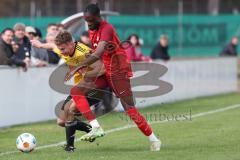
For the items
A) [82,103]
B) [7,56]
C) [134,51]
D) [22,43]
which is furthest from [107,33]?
[134,51]

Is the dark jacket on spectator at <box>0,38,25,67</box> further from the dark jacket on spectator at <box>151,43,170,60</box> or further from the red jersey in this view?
the dark jacket on spectator at <box>151,43,170,60</box>

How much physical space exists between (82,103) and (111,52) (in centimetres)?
82

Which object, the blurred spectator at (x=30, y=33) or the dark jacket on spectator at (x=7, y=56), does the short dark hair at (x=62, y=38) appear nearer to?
the dark jacket on spectator at (x=7, y=56)

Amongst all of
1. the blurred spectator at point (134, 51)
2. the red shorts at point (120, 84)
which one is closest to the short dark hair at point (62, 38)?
the red shorts at point (120, 84)

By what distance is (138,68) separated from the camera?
19.5 metres

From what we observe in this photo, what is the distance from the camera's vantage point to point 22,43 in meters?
16.8

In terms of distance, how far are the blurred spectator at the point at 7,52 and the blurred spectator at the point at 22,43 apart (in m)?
0.42

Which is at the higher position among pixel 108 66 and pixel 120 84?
pixel 108 66

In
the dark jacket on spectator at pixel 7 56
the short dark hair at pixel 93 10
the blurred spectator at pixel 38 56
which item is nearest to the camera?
the short dark hair at pixel 93 10

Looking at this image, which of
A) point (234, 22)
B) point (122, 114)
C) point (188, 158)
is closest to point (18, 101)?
point (122, 114)

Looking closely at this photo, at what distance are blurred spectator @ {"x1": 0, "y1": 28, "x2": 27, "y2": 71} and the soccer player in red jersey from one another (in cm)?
493

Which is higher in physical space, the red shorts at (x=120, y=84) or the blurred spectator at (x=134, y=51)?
the red shorts at (x=120, y=84)

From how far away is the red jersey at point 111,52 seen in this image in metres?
10.8

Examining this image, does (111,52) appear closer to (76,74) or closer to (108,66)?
(108,66)
